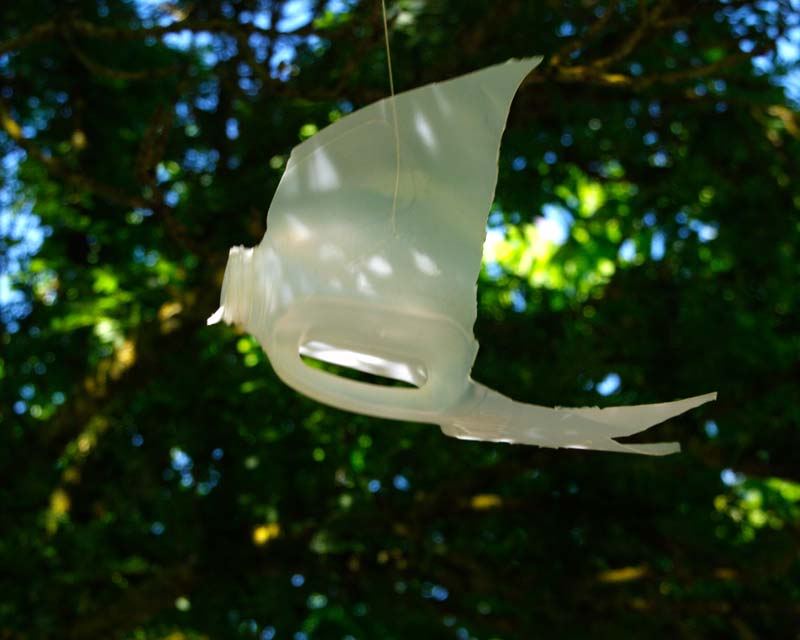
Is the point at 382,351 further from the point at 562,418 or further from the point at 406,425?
the point at 406,425

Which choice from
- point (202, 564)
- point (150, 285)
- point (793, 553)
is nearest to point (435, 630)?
point (202, 564)

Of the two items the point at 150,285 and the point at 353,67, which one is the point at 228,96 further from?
the point at 353,67

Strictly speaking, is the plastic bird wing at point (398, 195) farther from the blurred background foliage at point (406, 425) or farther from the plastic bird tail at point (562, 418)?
the blurred background foliage at point (406, 425)

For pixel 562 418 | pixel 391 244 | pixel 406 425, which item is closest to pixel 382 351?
pixel 391 244

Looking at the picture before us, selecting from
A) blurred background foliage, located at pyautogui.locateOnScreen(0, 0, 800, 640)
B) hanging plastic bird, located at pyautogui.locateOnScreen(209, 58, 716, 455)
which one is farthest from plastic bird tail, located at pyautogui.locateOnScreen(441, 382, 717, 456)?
blurred background foliage, located at pyautogui.locateOnScreen(0, 0, 800, 640)

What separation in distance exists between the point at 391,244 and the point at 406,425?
296 cm

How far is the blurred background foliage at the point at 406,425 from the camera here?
4.68 meters

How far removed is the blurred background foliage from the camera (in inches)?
184

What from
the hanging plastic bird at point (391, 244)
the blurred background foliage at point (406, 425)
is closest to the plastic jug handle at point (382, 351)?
the hanging plastic bird at point (391, 244)

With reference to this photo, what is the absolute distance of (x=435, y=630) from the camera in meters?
5.19

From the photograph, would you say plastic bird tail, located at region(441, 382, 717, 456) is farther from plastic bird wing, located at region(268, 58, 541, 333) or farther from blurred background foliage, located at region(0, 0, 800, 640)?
blurred background foliage, located at region(0, 0, 800, 640)

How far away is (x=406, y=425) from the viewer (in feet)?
15.3

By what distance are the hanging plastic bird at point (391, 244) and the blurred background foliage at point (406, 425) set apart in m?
2.48

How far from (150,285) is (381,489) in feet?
4.64
